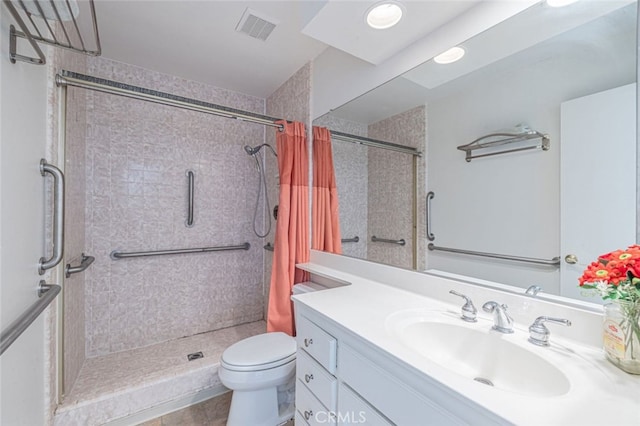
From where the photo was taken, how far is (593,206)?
0.82m

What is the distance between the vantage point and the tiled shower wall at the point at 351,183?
170cm

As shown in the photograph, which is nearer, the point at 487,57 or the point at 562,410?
the point at 562,410

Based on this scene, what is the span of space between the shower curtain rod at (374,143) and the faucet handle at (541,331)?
846 millimetres

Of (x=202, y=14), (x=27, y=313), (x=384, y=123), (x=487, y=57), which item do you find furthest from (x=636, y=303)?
(x=202, y=14)

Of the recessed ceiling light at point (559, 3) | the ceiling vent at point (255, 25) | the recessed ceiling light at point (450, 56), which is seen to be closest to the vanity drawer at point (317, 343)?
the recessed ceiling light at point (450, 56)

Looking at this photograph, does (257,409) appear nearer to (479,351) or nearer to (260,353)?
(260,353)

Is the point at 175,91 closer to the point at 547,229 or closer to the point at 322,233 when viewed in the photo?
the point at 322,233

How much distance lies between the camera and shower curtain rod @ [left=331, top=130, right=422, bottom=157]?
4.60 ft

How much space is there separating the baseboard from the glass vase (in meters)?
2.05

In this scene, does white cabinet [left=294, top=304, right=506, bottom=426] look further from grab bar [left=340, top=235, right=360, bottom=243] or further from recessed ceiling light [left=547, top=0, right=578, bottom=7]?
recessed ceiling light [left=547, top=0, right=578, bottom=7]

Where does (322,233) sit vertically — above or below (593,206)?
below

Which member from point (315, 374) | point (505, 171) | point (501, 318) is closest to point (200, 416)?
point (315, 374)

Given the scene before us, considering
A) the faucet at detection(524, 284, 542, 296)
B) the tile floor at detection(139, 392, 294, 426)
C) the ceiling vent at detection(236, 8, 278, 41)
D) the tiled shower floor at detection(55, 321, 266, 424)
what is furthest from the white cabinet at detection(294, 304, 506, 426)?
the ceiling vent at detection(236, 8, 278, 41)

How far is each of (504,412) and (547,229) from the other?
70cm
